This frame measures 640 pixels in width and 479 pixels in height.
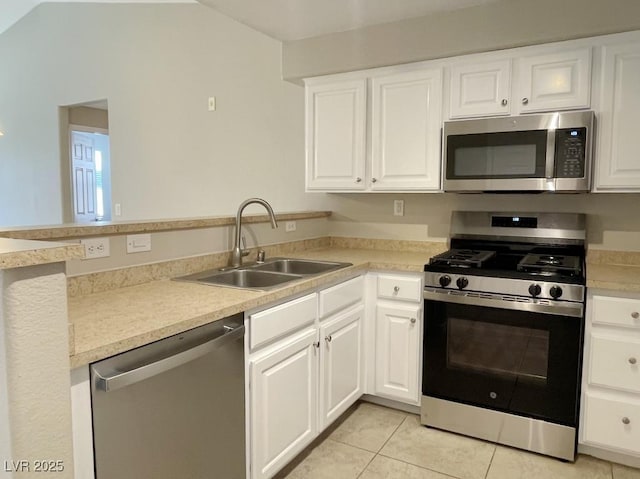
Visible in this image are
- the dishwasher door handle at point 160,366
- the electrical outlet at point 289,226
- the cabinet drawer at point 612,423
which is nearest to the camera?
the dishwasher door handle at point 160,366

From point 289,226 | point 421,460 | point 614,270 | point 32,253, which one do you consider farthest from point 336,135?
point 32,253

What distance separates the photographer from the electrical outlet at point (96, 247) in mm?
1792

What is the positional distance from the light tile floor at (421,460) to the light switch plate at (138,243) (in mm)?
1189

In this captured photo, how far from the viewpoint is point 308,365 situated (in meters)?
2.12

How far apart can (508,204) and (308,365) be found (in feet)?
5.15

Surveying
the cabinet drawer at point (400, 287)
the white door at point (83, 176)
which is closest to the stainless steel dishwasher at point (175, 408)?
the cabinet drawer at point (400, 287)

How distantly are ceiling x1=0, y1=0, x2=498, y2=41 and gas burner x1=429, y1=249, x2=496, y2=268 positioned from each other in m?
1.32

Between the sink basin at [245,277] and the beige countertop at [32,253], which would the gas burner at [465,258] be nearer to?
the sink basin at [245,277]

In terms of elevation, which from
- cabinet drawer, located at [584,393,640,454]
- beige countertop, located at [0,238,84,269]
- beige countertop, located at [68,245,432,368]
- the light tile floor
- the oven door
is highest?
beige countertop, located at [0,238,84,269]

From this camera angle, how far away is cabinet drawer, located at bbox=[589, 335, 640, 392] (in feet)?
6.71

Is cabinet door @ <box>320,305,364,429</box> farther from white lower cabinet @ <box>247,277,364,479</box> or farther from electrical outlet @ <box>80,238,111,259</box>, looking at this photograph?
electrical outlet @ <box>80,238,111,259</box>

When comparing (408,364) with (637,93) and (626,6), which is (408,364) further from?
(626,6)

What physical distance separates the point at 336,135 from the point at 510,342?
156cm

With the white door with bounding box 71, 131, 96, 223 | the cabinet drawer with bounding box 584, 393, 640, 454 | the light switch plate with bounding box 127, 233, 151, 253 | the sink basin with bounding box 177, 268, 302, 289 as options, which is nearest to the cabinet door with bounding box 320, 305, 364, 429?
the sink basin with bounding box 177, 268, 302, 289
